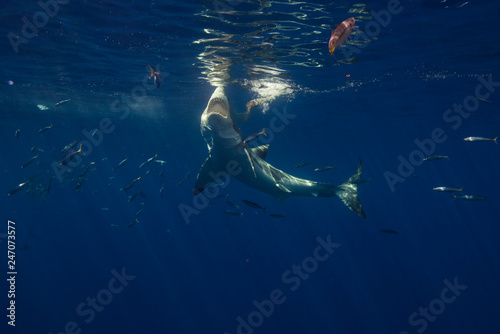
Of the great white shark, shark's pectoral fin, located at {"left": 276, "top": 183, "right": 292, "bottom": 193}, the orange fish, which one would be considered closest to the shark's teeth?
the great white shark

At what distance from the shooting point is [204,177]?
8883 mm

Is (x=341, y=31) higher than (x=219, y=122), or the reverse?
(x=341, y=31)

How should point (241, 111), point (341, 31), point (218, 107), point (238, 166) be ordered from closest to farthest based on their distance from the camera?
point (341, 31) → point (218, 107) → point (238, 166) → point (241, 111)

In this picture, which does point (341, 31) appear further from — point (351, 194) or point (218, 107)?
point (351, 194)

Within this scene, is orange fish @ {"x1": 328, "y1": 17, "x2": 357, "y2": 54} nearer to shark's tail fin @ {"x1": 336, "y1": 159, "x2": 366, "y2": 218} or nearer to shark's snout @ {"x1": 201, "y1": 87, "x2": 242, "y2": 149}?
shark's snout @ {"x1": 201, "y1": 87, "x2": 242, "y2": 149}

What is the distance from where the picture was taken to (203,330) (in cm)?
2162

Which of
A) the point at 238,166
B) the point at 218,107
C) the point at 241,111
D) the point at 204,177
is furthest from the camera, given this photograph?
the point at 241,111

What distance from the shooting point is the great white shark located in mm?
6227

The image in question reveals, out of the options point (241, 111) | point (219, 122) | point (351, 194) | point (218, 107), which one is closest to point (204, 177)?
point (219, 122)

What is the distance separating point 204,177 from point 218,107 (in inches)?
126

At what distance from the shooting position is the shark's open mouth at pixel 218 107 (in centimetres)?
611

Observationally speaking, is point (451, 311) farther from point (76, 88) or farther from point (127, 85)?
point (76, 88)

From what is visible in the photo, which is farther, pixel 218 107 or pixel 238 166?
pixel 238 166

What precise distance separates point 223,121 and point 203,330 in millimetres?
20317
